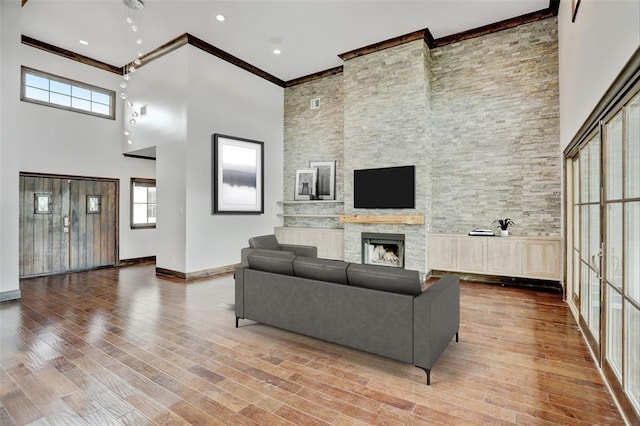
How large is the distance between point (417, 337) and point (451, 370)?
560 mm

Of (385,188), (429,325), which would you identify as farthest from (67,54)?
(429,325)

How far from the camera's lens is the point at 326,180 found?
787 centimetres

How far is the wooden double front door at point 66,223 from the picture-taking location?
6.30m

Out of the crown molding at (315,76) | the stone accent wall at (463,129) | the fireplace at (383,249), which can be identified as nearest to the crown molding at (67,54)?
the crown molding at (315,76)

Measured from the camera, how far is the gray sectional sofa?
246 centimetres

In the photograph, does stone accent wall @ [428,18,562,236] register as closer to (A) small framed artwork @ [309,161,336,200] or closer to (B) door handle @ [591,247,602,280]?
(A) small framed artwork @ [309,161,336,200]

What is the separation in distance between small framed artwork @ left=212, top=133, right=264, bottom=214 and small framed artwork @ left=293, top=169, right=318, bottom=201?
99cm

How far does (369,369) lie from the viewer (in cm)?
268

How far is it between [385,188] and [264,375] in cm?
448

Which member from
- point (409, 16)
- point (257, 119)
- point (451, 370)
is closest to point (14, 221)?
point (257, 119)

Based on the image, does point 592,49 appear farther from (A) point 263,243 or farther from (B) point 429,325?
(A) point 263,243

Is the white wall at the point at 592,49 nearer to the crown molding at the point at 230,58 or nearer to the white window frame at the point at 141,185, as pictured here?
the crown molding at the point at 230,58

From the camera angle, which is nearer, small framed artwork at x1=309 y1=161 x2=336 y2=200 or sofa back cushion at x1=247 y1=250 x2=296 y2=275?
sofa back cushion at x1=247 y1=250 x2=296 y2=275

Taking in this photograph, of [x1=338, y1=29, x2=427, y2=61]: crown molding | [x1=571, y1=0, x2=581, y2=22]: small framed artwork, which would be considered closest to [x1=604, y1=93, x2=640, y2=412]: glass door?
[x1=571, y1=0, x2=581, y2=22]: small framed artwork
